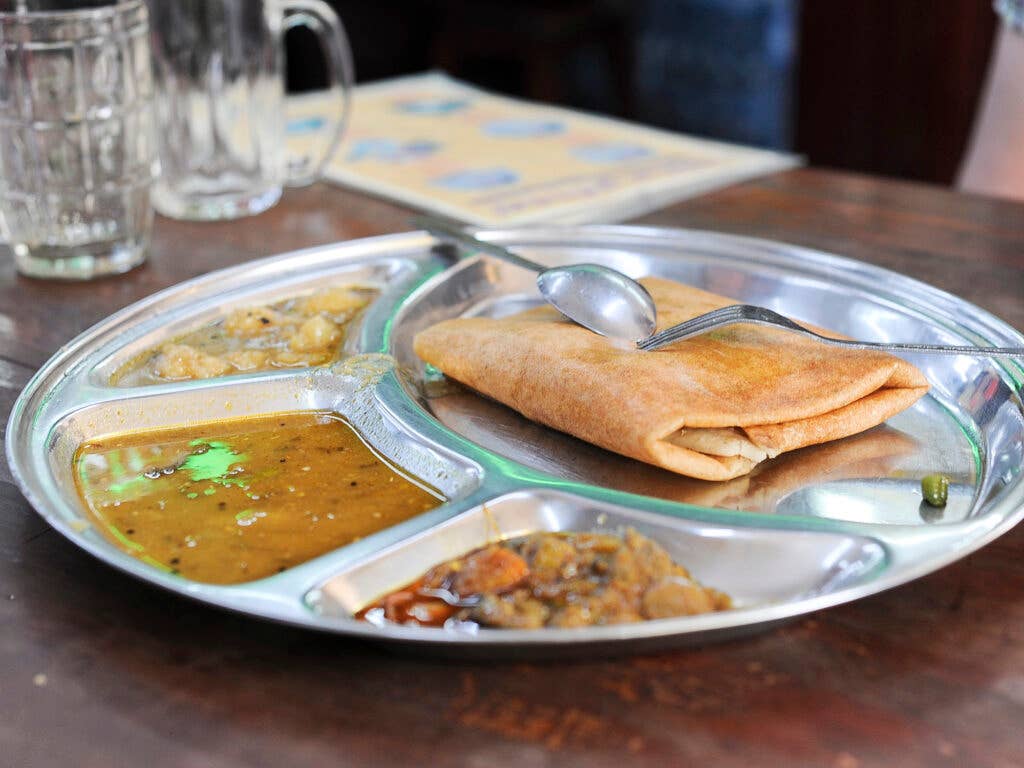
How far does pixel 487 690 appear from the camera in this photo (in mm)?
843

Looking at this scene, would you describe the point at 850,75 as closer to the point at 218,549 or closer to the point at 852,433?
the point at 852,433

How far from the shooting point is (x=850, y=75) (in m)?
4.66

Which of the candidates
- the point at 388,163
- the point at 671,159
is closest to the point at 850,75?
the point at 671,159

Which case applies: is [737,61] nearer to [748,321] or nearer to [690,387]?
[748,321]

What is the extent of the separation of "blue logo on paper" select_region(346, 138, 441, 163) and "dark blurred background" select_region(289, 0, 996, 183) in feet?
8.91

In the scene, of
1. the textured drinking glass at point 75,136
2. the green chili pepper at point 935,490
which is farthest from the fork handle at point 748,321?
the textured drinking glass at point 75,136

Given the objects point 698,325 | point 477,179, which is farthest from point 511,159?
point 698,325

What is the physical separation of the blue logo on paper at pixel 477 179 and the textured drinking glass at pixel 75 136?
0.58 metres

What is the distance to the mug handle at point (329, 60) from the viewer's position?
6.77 feet

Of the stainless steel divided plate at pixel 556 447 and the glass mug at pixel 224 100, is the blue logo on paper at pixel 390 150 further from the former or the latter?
the stainless steel divided plate at pixel 556 447

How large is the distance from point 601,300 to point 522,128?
1339 millimetres

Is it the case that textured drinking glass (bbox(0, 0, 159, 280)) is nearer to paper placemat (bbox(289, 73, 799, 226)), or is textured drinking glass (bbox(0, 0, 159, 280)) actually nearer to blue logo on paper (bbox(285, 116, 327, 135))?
paper placemat (bbox(289, 73, 799, 226))

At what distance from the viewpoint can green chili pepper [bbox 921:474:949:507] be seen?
3.49ft

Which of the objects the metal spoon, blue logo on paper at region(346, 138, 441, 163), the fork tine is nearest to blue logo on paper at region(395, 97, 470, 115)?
blue logo on paper at region(346, 138, 441, 163)
